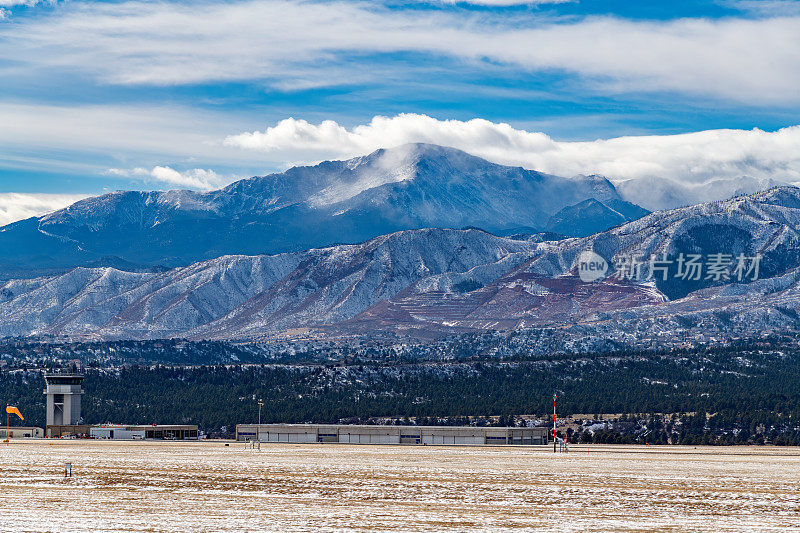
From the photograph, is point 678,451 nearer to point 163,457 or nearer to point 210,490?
point 163,457

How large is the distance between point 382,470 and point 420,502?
33.8m

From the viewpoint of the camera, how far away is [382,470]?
405 ft

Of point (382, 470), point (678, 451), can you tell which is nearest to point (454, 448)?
point (678, 451)

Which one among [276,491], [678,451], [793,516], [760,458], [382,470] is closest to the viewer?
[793,516]

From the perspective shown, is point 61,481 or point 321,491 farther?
point 61,481

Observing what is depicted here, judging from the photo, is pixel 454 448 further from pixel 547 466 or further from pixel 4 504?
pixel 4 504

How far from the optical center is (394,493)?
317ft

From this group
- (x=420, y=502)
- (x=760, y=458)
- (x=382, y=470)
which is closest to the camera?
(x=420, y=502)

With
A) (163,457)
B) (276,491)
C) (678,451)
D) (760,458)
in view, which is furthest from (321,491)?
(678,451)

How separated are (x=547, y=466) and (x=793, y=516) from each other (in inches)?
1962

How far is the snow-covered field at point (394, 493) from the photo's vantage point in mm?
78500

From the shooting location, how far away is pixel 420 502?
90000mm

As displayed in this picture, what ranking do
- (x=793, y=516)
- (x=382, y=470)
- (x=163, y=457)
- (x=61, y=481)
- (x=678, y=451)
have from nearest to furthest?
(x=793, y=516) → (x=61, y=481) → (x=382, y=470) → (x=163, y=457) → (x=678, y=451)

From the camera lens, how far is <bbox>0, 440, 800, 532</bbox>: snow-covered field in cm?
7850
